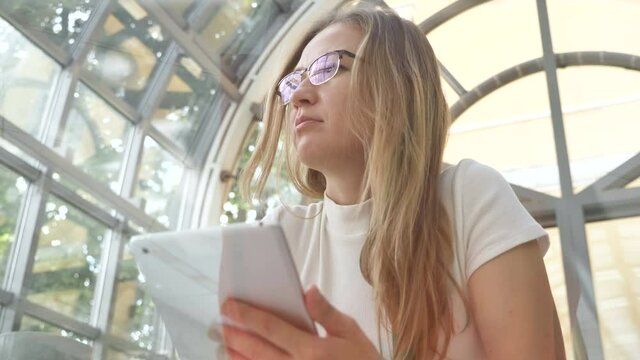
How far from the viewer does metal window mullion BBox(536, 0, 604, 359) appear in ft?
8.81

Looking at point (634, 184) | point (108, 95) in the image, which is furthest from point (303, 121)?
point (634, 184)

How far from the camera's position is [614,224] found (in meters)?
3.09

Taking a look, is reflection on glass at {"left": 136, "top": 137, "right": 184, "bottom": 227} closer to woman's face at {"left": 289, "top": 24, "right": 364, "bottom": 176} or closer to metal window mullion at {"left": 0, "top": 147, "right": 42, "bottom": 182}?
metal window mullion at {"left": 0, "top": 147, "right": 42, "bottom": 182}

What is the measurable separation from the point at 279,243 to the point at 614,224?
2.73 meters

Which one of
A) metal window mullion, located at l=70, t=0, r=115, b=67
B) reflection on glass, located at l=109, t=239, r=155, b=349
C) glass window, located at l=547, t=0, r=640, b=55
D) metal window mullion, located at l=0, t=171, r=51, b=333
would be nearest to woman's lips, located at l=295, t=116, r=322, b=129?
reflection on glass, located at l=109, t=239, r=155, b=349

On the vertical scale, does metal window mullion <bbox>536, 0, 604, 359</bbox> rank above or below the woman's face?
above

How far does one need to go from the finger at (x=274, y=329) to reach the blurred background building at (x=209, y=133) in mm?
249

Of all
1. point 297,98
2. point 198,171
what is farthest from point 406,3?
point 297,98

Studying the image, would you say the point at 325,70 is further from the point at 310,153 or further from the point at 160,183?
the point at 160,183

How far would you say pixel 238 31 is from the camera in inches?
95.7

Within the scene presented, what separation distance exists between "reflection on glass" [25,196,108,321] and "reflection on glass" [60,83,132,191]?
15cm

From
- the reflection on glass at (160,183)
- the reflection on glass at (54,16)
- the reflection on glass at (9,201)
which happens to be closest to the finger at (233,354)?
the reflection on glass at (9,201)

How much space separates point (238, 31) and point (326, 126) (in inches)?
66.2

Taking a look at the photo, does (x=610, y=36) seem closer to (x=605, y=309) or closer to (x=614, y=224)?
(x=614, y=224)
